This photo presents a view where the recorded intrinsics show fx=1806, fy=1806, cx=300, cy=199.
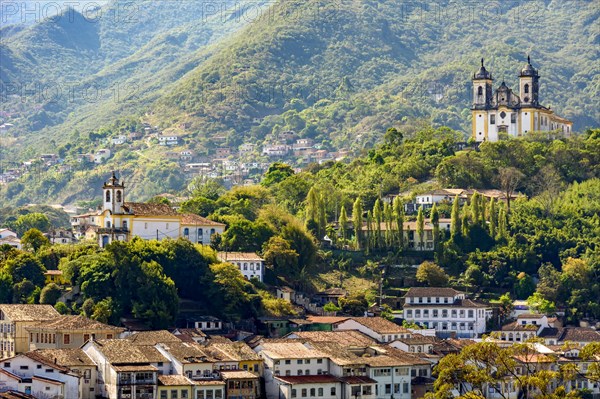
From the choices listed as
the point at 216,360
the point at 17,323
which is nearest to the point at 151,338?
the point at 216,360

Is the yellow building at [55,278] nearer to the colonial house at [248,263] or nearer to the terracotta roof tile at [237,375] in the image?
the colonial house at [248,263]

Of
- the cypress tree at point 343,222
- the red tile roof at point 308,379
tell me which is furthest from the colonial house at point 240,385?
the cypress tree at point 343,222

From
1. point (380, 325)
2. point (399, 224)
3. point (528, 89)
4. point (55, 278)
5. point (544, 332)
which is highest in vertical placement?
point (528, 89)

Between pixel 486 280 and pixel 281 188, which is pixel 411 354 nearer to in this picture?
pixel 486 280

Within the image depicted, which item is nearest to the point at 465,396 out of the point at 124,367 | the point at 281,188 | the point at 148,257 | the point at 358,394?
the point at 358,394

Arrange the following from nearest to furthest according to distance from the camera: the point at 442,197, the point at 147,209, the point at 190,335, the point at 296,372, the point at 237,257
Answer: the point at 296,372 < the point at 190,335 < the point at 237,257 < the point at 147,209 < the point at 442,197

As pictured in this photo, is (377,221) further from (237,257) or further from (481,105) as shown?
(481,105)
